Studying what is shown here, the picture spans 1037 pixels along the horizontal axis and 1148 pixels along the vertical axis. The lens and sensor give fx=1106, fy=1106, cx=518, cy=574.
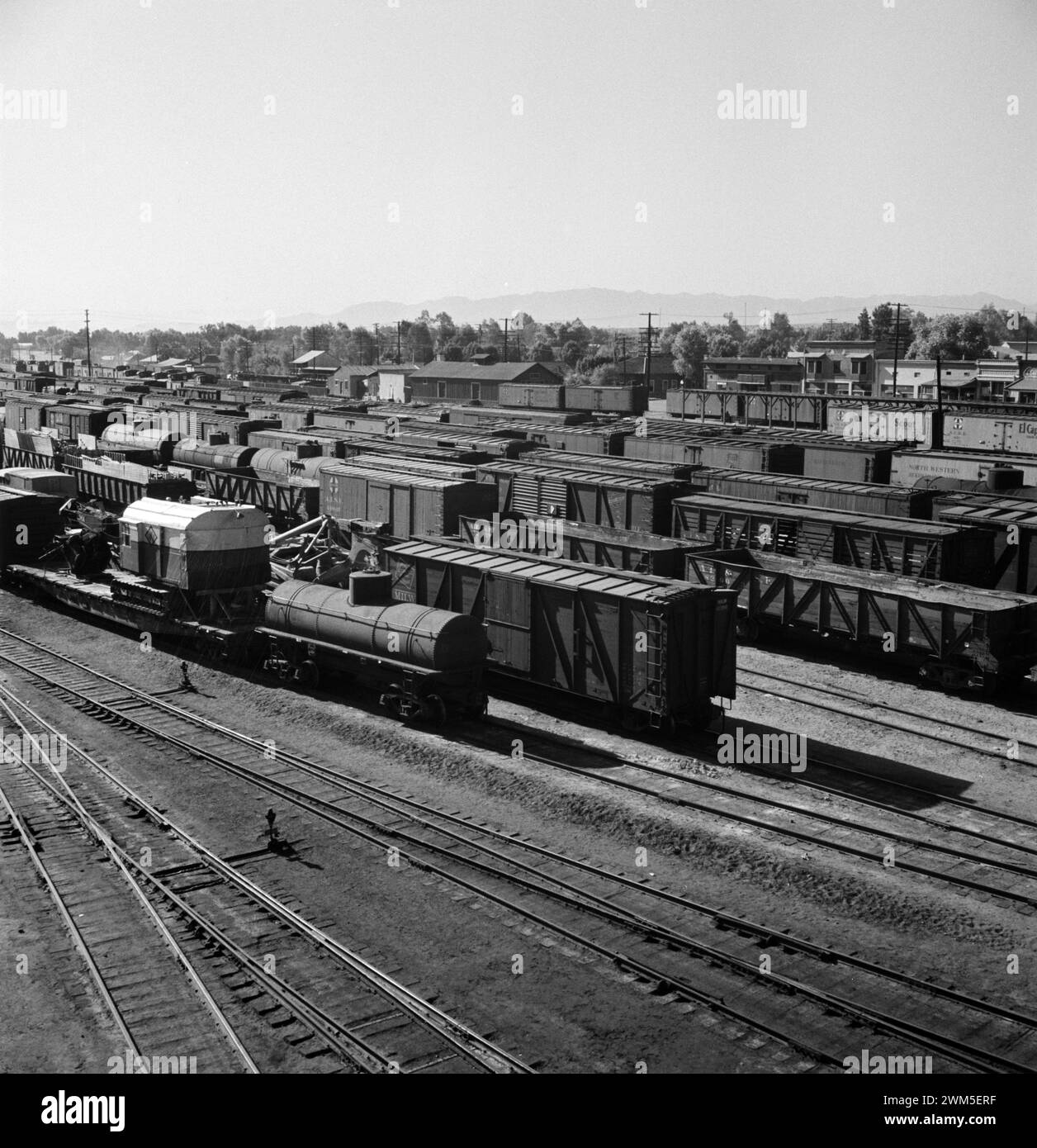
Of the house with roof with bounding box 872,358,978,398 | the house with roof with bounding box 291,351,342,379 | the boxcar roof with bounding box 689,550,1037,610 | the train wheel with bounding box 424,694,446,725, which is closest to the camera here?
the train wheel with bounding box 424,694,446,725

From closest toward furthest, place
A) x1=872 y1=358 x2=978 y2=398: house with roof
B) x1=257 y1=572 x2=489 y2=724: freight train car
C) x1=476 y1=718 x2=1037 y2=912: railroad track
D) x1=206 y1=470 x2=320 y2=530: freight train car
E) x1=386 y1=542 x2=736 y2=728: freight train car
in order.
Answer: x1=476 y1=718 x2=1037 y2=912: railroad track < x1=386 y1=542 x2=736 y2=728: freight train car < x1=257 y1=572 x2=489 y2=724: freight train car < x1=206 y1=470 x2=320 y2=530: freight train car < x1=872 y1=358 x2=978 y2=398: house with roof

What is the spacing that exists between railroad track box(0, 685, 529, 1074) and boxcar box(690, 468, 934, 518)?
25717mm

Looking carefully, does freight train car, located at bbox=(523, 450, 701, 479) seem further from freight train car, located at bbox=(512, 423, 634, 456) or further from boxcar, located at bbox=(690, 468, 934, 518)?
freight train car, located at bbox=(512, 423, 634, 456)

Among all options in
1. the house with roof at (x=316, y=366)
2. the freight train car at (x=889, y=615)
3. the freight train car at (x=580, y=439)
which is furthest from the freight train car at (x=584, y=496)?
the house with roof at (x=316, y=366)

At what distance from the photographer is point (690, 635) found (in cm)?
2339

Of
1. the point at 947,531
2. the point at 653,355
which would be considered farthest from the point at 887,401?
the point at 653,355

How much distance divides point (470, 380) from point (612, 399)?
77.7 feet

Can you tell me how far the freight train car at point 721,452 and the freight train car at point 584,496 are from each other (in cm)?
966

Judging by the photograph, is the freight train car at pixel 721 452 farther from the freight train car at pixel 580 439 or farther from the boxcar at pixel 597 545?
the boxcar at pixel 597 545

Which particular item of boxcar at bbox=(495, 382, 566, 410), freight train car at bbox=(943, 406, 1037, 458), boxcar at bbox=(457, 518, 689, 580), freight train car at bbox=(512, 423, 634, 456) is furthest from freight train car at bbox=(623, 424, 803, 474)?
boxcar at bbox=(495, 382, 566, 410)

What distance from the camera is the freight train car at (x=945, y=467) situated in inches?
1759

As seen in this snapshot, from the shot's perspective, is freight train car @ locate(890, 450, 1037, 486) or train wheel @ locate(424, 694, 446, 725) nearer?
train wheel @ locate(424, 694, 446, 725)

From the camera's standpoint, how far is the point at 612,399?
3418 inches

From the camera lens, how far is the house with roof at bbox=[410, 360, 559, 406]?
346ft
